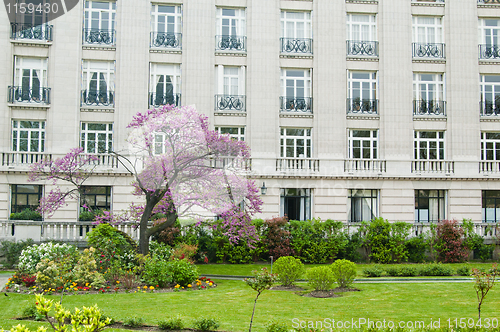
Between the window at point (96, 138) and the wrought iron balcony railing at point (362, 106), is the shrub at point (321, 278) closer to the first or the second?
the wrought iron balcony railing at point (362, 106)

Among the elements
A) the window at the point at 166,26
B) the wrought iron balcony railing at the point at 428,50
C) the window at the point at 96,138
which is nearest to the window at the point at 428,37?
the wrought iron balcony railing at the point at 428,50

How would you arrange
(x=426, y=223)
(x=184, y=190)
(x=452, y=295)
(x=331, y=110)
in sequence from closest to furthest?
(x=452, y=295), (x=184, y=190), (x=426, y=223), (x=331, y=110)

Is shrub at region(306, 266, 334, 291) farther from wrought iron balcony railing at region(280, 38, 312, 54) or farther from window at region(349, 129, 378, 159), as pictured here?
wrought iron balcony railing at region(280, 38, 312, 54)

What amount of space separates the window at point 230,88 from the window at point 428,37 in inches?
465

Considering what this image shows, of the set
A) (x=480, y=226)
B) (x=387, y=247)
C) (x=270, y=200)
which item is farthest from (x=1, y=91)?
(x=480, y=226)

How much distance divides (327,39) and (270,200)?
438 inches

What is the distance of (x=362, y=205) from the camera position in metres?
31.6

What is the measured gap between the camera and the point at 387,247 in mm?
28094

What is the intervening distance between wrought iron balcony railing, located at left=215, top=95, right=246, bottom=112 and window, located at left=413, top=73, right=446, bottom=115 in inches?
452

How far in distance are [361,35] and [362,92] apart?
3873 mm

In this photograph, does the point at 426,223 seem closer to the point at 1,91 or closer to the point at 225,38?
the point at 225,38

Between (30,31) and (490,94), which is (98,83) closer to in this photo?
(30,31)

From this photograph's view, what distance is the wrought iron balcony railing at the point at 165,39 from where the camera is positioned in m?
31.2

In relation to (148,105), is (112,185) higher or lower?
lower
